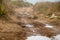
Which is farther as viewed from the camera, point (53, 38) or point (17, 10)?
point (17, 10)

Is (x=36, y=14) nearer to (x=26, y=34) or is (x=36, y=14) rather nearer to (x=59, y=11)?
(x=59, y=11)

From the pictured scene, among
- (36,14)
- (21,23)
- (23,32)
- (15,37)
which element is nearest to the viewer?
(15,37)

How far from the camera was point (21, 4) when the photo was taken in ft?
11.3

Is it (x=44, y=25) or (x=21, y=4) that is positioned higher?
(x=21, y=4)

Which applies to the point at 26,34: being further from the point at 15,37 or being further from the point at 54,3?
the point at 54,3

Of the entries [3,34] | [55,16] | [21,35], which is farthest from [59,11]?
[3,34]

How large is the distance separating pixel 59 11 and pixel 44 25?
42 cm

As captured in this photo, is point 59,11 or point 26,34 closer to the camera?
point 26,34

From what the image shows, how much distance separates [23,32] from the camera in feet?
9.53

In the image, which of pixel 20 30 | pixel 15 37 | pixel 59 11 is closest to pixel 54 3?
pixel 59 11

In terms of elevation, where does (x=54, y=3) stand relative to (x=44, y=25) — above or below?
above

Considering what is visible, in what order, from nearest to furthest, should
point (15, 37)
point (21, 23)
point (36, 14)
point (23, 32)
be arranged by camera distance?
1. point (15, 37)
2. point (23, 32)
3. point (21, 23)
4. point (36, 14)

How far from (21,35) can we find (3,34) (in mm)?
298

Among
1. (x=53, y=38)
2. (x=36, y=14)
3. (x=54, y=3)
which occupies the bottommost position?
(x=53, y=38)
